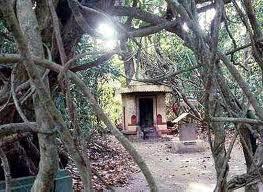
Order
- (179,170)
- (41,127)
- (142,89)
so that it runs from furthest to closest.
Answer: (142,89), (179,170), (41,127)

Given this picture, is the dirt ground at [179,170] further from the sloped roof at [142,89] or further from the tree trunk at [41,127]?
the tree trunk at [41,127]

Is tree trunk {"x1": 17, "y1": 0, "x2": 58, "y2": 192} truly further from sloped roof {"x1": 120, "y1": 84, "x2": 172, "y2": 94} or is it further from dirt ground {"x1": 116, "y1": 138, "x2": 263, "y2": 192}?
sloped roof {"x1": 120, "y1": 84, "x2": 172, "y2": 94}

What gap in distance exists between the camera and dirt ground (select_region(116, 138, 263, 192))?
634 centimetres

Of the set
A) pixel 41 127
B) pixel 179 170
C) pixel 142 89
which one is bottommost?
pixel 179 170

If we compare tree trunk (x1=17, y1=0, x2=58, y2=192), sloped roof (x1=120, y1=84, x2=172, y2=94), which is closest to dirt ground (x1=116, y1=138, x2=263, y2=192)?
sloped roof (x1=120, y1=84, x2=172, y2=94)

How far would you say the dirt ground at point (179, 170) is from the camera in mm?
6339

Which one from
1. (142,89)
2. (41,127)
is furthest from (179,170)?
(41,127)

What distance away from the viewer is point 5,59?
0.98 meters

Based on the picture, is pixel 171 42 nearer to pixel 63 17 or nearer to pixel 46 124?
pixel 63 17

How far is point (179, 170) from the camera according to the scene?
7.76 meters

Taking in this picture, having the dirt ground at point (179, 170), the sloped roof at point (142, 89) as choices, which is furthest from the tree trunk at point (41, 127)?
the sloped roof at point (142, 89)

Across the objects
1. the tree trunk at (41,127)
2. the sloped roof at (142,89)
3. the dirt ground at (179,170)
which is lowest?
the dirt ground at (179,170)

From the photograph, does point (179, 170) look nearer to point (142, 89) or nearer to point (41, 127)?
point (142, 89)

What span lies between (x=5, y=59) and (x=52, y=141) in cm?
28
